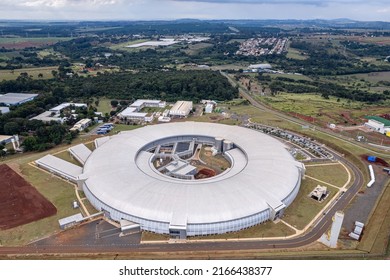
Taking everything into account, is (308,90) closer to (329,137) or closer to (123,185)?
(329,137)

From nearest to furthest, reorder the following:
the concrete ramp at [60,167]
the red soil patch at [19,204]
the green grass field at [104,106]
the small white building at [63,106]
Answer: the red soil patch at [19,204]
the concrete ramp at [60,167]
the small white building at [63,106]
the green grass field at [104,106]

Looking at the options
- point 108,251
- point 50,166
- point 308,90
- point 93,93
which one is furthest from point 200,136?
point 308,90

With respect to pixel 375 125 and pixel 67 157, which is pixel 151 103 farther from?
pixel 375 125

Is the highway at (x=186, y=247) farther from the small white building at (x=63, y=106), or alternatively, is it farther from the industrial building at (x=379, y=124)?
the small white building at (x=63, y=106)

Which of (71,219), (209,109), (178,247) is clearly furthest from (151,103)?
(178,247)

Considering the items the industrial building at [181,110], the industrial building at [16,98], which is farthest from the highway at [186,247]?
the industrial building at [16,98]

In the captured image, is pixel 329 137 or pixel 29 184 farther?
pixel 329 137

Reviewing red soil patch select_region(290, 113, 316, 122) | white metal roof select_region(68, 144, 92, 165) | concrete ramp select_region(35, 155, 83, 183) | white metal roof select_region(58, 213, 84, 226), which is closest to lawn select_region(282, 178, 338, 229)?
white metal roof select_region(58, 213, 84, 226)
